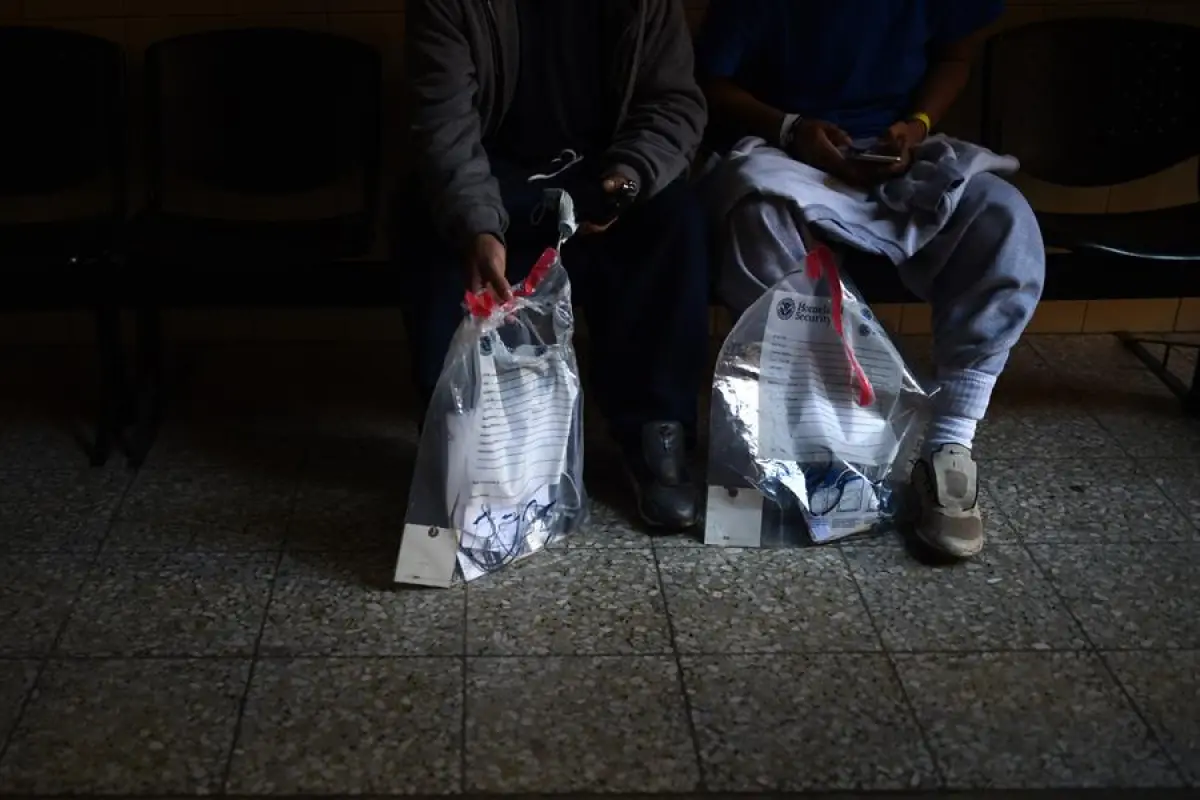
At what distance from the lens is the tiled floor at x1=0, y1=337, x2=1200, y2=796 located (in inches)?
63.3

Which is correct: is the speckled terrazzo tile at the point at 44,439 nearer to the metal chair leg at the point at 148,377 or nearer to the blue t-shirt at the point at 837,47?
the metal chair leg at the point at 148,377

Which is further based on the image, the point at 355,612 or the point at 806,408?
the point at 806,408

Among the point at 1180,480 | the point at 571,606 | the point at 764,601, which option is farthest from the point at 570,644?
the point at 1180,480

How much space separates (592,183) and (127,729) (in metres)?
1.12

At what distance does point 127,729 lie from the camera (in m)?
1.65

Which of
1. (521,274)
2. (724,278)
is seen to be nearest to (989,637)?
(724,278)

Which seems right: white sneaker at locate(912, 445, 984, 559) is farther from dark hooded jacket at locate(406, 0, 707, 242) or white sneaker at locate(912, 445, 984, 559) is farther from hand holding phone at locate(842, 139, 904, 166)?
dark hooded jacket at locate(406, 0, 707, 242)

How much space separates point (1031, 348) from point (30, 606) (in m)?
2.17

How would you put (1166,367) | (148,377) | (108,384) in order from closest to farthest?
(108,384) → (148,377) → (1166,367)

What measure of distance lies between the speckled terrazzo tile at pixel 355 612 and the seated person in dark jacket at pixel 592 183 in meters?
0.34

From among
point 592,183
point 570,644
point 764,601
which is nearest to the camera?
point 570,644

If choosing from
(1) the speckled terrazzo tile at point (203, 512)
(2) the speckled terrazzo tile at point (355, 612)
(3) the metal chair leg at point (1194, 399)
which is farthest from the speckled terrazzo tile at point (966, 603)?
(1) the speckled terrazzo tile at point (203, 512)

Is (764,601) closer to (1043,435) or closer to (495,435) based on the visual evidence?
(495,435)

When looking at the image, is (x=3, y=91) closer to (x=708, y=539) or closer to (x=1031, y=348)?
(x=708, y=539)
